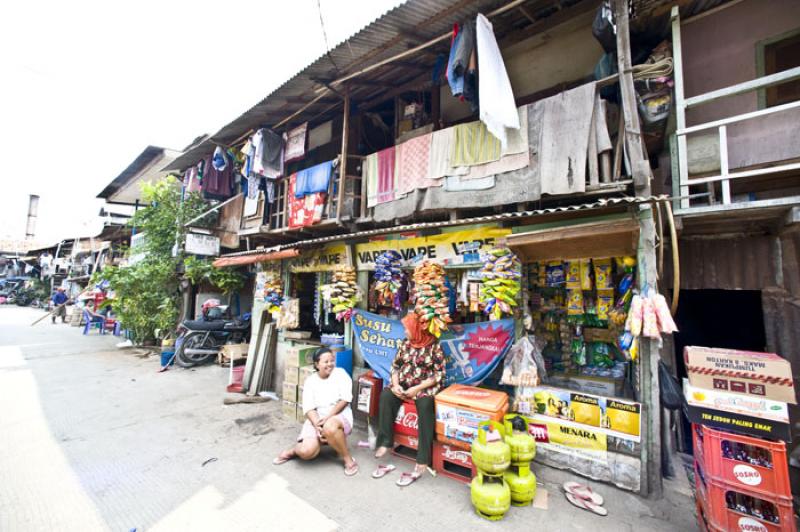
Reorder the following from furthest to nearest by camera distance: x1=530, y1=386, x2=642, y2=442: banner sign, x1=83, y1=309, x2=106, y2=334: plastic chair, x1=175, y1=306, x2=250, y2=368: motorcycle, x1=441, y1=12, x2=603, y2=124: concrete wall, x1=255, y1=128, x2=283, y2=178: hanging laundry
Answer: x1=83, y1=309, x2=106, y2=334: plastic chair
x1=175, y1=306, x2=250, y2=368: motorcycle
x1=255, y1=128, x2=283, y2=178: hanging laundry
x1=441, y1=12, x2=603, y2=124: concrete wall
x1=530, y1=386, x2=642, y2=442: banner sign

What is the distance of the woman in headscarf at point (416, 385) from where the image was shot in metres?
4.31

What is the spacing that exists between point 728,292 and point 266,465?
296 inches

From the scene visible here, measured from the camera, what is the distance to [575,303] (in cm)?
484

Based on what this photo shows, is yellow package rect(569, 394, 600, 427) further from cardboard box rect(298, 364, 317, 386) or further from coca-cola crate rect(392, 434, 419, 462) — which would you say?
cardboard box rect(298, 364, 317, 386)

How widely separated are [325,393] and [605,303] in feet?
13.4

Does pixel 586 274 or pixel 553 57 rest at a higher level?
pixel 553 57

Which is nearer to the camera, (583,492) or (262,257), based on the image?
(583,492)

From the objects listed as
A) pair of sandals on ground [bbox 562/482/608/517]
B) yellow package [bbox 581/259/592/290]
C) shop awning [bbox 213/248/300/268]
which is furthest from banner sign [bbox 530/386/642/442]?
shop awning [bbox 213/248/300/268]

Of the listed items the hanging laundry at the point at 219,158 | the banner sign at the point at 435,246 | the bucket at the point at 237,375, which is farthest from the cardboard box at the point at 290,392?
the hanging laundry at the point at 219,158

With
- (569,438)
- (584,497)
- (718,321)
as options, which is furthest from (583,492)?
(718,321)

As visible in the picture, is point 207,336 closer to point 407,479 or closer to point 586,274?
point 407,479

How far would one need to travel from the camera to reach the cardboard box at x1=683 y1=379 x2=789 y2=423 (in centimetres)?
272

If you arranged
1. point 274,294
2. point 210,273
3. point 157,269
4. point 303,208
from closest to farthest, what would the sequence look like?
point 303,208 → point 274,294 → point 210,273 → point 157,269

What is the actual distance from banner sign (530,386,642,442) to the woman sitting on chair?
2.55m
